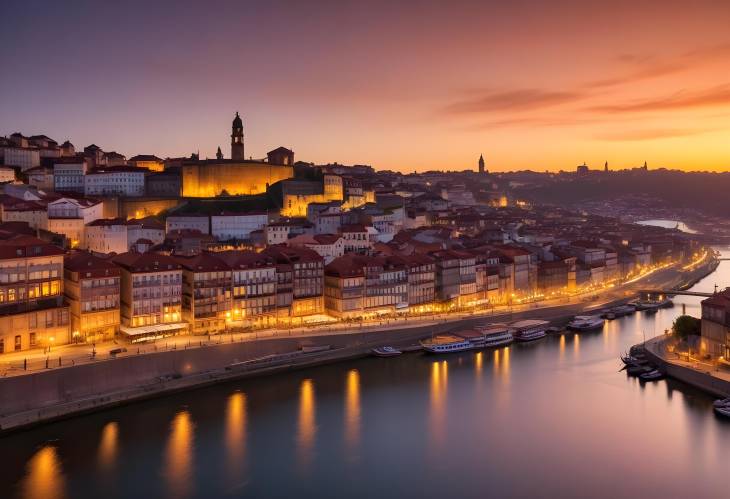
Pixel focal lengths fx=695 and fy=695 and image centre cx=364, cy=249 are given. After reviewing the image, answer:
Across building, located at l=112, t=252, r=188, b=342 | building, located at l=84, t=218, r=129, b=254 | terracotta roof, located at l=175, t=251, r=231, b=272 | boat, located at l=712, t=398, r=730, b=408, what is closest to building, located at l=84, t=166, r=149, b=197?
building, located at l=84, t=218, r=129, b=254

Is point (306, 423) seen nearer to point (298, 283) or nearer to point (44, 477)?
point (44, 477)

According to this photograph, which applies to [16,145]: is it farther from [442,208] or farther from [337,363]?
[442,208]

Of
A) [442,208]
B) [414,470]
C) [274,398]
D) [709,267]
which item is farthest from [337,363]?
[709,267]

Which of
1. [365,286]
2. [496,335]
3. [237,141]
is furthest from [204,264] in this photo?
[237,141]

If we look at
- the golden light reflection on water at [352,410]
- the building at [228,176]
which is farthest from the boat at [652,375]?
the building at [228,176]

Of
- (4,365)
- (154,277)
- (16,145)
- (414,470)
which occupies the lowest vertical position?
(414,470)
